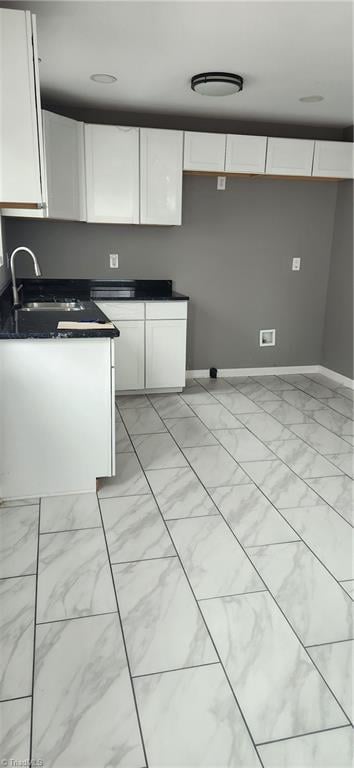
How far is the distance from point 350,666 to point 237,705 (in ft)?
1.39

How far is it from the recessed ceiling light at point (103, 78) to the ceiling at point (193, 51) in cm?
5

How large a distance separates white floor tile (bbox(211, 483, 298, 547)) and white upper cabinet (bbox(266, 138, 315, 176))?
2883 millimetres

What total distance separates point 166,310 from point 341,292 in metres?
1.82

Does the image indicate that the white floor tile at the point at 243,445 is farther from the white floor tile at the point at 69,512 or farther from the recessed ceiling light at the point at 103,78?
the recessed ceiling light at the point at 103,78

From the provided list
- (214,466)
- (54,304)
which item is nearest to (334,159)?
(54,304)

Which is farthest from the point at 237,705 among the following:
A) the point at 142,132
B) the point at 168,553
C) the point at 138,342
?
the point at 142,132

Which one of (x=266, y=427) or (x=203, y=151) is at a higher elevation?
(x=203, y=151)

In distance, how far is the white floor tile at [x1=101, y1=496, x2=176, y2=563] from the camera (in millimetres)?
2299

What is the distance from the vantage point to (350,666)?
172 centimetres

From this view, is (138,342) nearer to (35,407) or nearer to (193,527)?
(35,407)

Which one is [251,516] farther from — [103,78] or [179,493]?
[103,78]

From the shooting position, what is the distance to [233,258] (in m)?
4.94

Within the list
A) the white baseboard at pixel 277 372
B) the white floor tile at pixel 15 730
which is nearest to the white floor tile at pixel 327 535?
the white floor tile at pixel 15 730

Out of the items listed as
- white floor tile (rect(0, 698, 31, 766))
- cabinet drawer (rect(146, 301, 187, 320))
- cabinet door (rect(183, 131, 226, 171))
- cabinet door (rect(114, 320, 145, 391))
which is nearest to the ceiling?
cabinet door (rect(183, 131, 226, 171))
